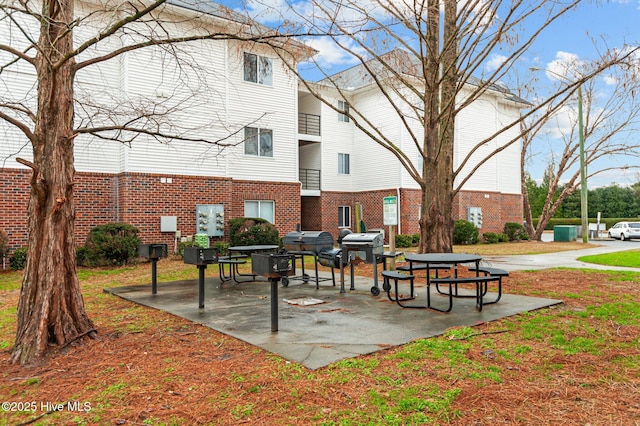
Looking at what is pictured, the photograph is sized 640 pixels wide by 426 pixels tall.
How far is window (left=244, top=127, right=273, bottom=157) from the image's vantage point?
725 inches

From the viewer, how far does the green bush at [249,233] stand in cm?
1614

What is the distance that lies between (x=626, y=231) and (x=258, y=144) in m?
27.8

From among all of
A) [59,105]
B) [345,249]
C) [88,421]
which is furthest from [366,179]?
[88,421]

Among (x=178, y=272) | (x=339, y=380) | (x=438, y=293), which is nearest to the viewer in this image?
(x=339, y=380)

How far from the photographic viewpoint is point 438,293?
7.96 m

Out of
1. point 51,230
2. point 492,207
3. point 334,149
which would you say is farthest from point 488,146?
point 51,230

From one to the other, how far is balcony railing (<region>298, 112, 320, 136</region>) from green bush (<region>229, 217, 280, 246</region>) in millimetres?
8272

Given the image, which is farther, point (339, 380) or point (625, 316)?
point (625, 316)

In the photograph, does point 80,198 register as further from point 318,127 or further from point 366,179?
point 366,179

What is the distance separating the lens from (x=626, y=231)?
31.4m

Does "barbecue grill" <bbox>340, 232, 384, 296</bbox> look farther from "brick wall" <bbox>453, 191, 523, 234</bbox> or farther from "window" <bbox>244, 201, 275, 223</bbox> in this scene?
"brick wall" <bbox>453, 191, 523, 234</bbox>

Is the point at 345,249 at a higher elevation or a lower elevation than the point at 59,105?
lower

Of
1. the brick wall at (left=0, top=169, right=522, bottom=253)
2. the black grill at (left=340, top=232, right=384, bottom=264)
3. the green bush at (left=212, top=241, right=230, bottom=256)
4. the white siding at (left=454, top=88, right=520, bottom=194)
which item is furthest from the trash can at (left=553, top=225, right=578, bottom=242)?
the black grill at (left=340, top=232, right=384, bottom=264)

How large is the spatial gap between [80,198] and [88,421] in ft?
43.7
